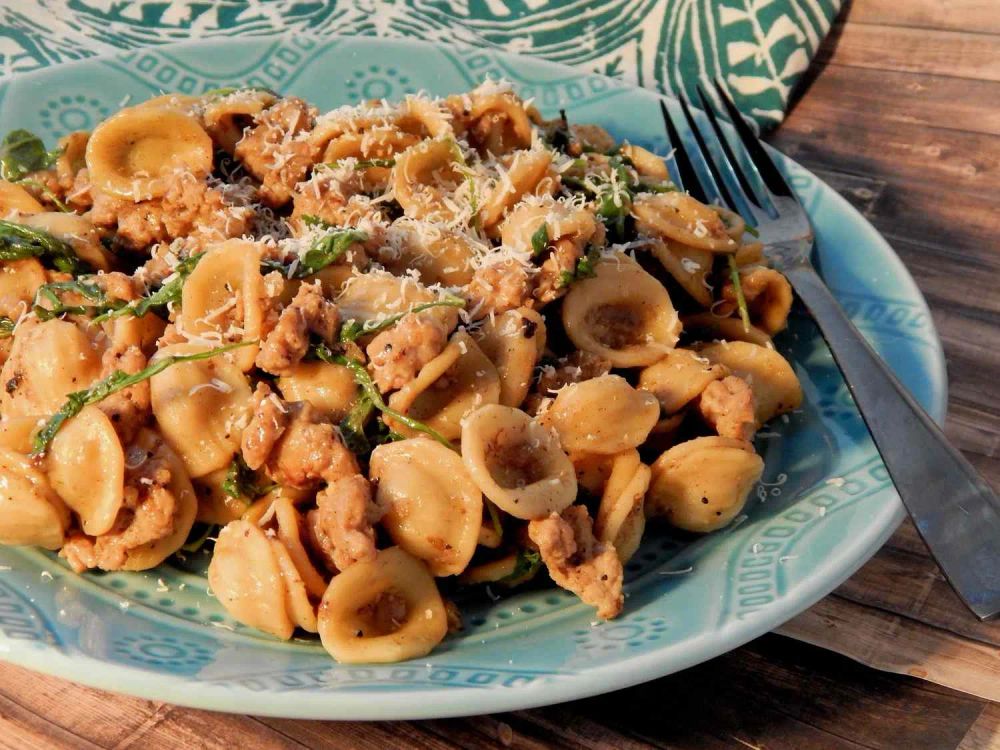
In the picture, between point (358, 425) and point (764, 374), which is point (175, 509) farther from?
point (764, 374)

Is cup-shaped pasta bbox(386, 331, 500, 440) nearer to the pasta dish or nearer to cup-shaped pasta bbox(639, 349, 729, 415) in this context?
the pasta dish

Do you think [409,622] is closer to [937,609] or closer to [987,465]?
[937,609]

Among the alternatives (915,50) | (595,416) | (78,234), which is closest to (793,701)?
(595,416)

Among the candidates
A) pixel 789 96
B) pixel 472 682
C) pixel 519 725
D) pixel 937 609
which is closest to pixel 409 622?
pixel 472 682

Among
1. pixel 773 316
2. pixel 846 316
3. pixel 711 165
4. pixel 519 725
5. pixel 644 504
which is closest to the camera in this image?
pixel 519 725

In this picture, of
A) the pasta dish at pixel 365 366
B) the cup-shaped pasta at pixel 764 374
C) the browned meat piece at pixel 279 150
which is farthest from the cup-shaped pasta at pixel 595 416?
the browned meat piece at pixel 279 150

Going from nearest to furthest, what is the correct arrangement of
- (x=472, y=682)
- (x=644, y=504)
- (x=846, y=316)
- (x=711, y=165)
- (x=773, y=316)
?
(x=472, y=682) < (x=644, y=504) < (x=846, y=316) < (x=773, y=316) < (x=711, y=165)

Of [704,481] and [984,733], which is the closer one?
[984,733]
